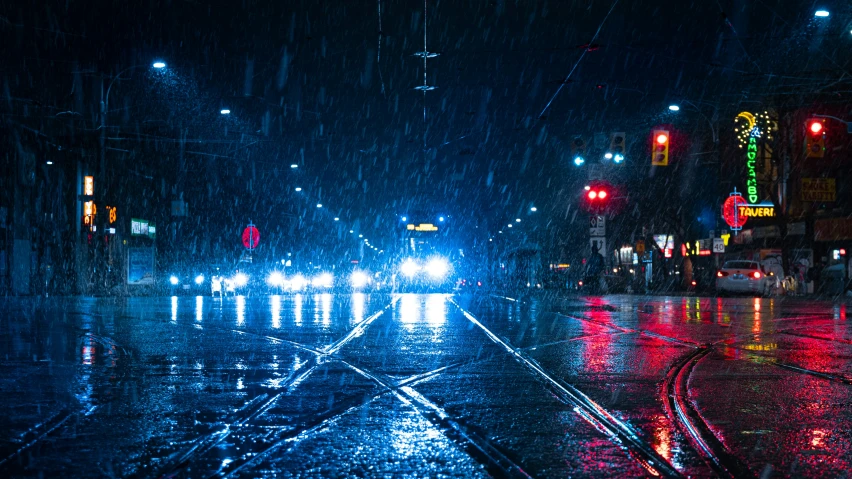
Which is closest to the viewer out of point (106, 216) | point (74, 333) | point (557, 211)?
point (74, 333)

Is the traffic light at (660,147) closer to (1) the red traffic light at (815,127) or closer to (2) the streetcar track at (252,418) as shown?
(1) the red traffic light at (815,127)

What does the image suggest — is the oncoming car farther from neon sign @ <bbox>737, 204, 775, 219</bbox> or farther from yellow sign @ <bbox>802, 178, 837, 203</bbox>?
yellow sign @ <bbox>802, 178, 837, 203</bbox>

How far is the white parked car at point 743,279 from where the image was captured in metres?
36.8

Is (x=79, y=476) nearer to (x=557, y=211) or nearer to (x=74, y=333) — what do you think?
(x=74, y=333)

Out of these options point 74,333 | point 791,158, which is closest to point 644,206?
point 791,158

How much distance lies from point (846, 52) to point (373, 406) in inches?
1695

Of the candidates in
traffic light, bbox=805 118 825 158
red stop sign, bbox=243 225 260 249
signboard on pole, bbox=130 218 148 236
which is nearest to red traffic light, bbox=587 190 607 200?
traffic light, bbox=805 118 825 158

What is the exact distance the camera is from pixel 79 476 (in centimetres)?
475

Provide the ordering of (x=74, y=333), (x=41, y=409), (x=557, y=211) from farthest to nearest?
1. (x=557, y=211)
2. (x=74, y=333)
3. (x=41, y=409)

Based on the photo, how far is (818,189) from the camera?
4369 cm

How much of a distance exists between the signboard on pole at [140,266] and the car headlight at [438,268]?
15661 mm

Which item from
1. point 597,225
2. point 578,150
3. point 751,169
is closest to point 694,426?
point 578,150

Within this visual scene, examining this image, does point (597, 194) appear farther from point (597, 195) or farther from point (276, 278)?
point (276, 278)

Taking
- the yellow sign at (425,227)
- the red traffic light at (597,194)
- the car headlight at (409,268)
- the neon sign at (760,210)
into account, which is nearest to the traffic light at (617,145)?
the red traffic light at (597,194)
